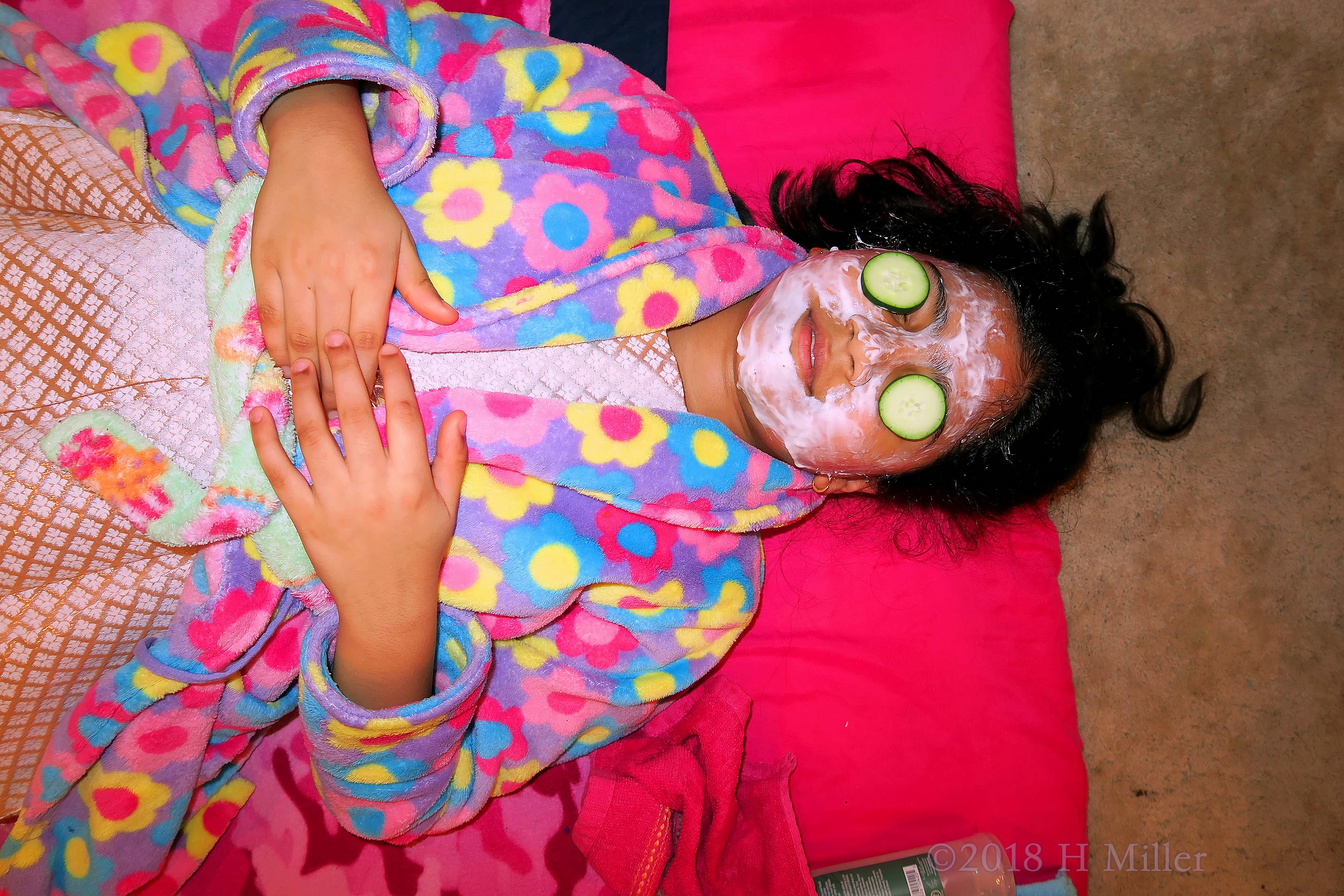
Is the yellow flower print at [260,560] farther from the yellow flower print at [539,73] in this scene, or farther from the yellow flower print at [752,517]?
the yellow flower print at [539,73]

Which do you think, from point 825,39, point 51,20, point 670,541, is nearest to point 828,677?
point 670,541

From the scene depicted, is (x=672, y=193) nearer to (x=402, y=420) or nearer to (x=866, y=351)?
(x=866, y=351)

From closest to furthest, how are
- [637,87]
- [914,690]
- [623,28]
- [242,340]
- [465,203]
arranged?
1. [242,340]
2. [465,203]
3. [637,87]
4. [914,690]
5. [623,28]

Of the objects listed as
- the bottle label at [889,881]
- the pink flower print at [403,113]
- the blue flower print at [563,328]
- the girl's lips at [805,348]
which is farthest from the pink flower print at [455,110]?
the bottle label at [889,881]

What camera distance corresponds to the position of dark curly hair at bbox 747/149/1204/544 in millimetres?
1166

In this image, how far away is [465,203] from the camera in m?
1.02

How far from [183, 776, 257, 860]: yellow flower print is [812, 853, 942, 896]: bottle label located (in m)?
0.90

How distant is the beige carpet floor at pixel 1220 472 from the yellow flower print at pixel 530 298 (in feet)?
3.32

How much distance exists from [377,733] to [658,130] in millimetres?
941

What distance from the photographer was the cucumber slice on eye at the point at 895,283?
1.00 meters

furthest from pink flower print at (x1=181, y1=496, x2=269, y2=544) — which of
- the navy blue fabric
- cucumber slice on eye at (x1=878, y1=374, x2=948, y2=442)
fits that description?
the navy blue fabric

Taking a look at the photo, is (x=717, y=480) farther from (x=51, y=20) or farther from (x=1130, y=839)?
(x=51, y=20)

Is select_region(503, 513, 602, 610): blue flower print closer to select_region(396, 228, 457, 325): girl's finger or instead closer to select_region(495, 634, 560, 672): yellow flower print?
select_region(495, 634, 560, 672): yellow flower print

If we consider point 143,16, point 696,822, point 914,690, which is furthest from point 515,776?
point 143,16
